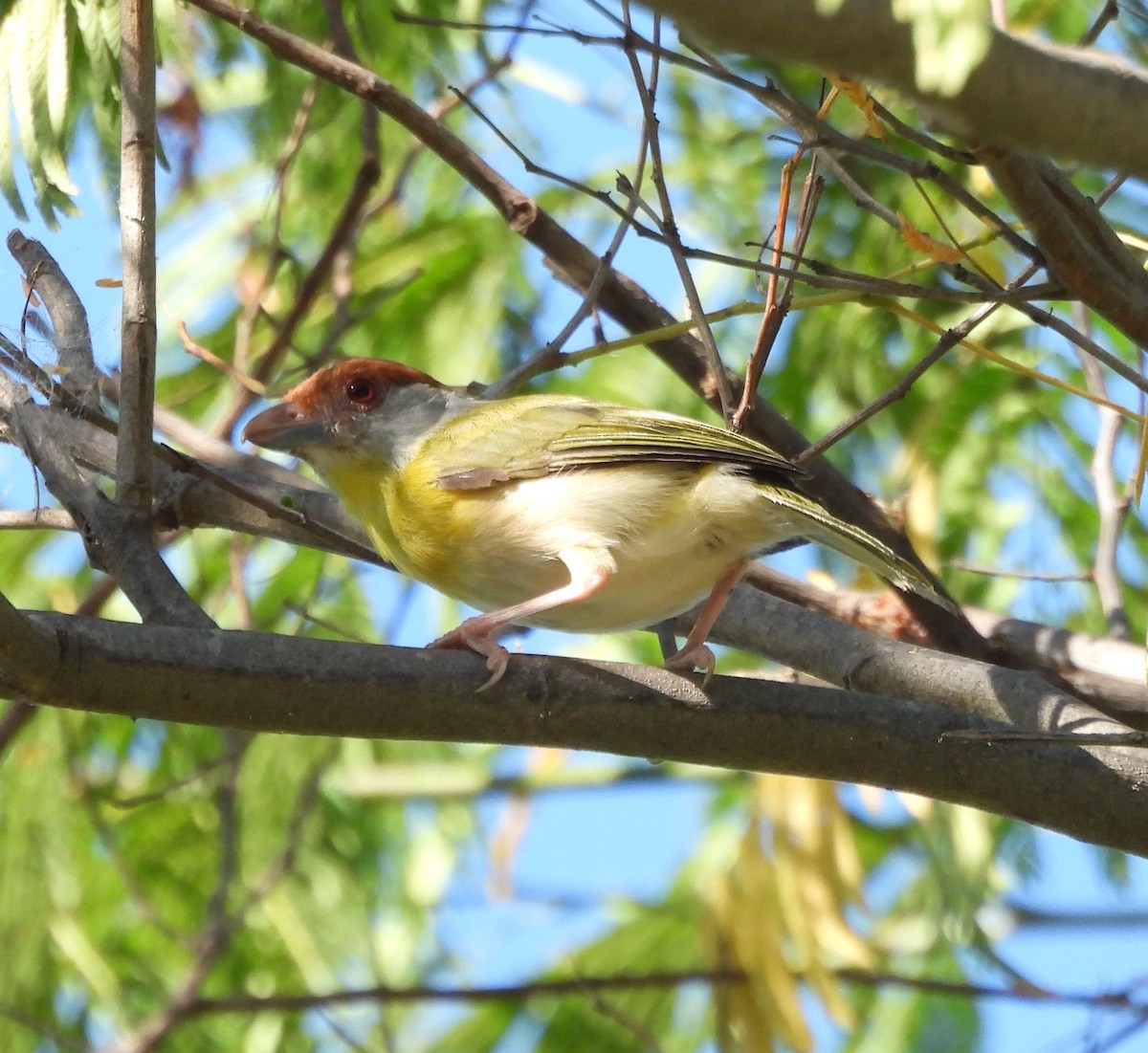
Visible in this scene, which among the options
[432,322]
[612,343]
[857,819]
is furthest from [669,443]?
[857,819]

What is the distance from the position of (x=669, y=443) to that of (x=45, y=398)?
145cm

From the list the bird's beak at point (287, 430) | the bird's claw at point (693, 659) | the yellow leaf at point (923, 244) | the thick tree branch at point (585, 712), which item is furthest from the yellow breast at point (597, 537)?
the yellow leaf at point (923, 244)

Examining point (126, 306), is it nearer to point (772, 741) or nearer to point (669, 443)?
point (669, 443)

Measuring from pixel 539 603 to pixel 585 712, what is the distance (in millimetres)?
767

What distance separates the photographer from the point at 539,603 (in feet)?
11.5

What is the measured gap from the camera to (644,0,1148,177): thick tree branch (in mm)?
1413

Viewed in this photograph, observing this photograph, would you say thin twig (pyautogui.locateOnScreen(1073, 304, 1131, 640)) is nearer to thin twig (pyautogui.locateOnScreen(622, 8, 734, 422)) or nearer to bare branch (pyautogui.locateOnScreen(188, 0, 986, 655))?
Answer: bare branch (pyautogui.locateOnScreen(188, 0, 986, 655))

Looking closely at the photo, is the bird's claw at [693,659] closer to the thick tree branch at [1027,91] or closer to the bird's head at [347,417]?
the bird's head at [347,417]

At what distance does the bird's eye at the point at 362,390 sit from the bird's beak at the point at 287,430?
11 cm

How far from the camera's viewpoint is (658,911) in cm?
602

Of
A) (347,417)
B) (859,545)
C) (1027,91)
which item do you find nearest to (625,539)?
(859,545)

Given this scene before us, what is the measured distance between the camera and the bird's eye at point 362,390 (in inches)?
165

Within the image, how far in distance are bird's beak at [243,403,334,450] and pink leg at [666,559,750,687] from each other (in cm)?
116

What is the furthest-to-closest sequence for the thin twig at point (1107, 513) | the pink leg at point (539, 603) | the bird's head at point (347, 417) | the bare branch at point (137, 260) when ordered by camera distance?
the thin twig at point (1107, 513)
the bird's head at point (347, 417)
the pink leg at point (539, 603)
the bare branch at point (137, 260)
